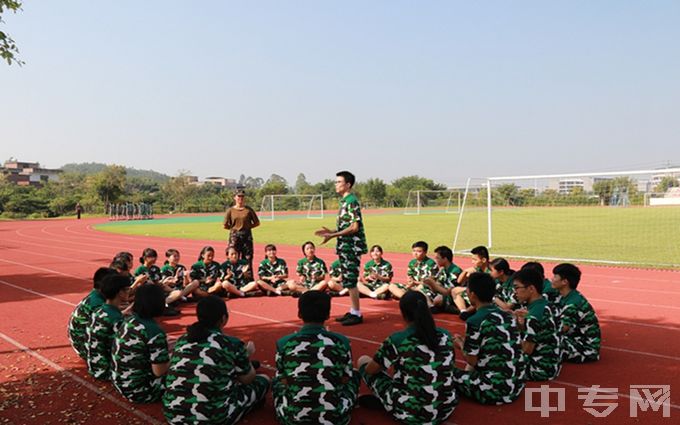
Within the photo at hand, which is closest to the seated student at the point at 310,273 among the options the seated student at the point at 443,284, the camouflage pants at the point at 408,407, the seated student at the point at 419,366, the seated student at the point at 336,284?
the seated student at the point at 336,284

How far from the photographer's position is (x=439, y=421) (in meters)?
3.53

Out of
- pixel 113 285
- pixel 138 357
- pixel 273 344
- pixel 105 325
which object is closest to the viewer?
pixel 138 357

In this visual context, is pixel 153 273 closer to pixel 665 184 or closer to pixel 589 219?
pixel 665 184

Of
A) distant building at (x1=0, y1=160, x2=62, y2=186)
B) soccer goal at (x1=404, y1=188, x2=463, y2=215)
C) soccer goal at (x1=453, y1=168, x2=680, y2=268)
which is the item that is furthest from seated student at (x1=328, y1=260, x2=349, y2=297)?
distant building at (x1=0, y1=160, x2=62, y2=186)

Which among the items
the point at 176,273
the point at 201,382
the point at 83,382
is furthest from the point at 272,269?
the point at 201,382

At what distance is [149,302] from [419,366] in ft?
6.66

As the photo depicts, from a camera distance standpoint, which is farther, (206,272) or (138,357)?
(206,272)

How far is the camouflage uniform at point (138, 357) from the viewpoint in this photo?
3.78 metres

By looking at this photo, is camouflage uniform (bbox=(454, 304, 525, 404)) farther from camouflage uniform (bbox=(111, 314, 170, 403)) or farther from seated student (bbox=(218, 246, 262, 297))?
seated student (bbox=(218, 246, 262, 297))

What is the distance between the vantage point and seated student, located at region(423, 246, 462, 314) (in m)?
7.13

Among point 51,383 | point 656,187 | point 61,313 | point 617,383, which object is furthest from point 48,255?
point 656,187

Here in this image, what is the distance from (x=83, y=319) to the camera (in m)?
4.88

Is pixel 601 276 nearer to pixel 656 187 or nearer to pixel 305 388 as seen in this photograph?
pixel 305 388

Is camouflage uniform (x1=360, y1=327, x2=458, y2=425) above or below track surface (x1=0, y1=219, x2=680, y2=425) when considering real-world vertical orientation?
above
